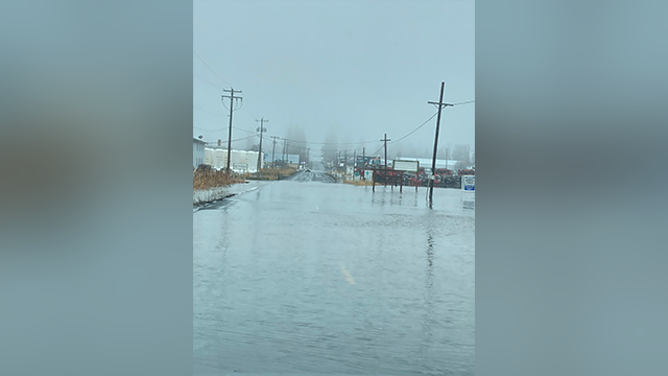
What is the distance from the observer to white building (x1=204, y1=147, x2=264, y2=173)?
9462cm

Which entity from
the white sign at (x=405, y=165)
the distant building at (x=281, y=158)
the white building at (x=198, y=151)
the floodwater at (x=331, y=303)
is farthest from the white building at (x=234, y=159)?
the floodwater at (x=331, y=303)

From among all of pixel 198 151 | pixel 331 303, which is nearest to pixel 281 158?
pixel 198 151

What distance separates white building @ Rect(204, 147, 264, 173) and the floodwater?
77174 mm

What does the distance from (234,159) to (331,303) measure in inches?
4015

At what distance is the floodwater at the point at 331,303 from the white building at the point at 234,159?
77.2m
